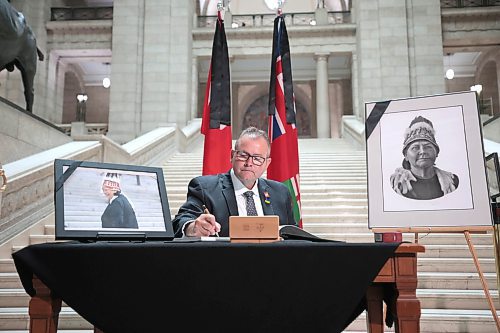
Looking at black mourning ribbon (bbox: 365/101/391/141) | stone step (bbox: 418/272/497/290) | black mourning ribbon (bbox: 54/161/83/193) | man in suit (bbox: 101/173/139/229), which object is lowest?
stone step (bbox: 418/272/497/290)

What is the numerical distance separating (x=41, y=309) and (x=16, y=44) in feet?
26.6

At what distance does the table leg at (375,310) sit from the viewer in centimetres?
241

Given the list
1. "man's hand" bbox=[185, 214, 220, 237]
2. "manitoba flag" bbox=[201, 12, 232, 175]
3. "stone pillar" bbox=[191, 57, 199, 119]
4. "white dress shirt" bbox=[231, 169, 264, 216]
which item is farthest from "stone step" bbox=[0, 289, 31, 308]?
"stone pillar" bbox=[191, 57, 199, 119]

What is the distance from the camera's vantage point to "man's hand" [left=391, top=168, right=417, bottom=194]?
11.4 feet

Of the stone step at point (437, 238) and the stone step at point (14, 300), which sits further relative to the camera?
the stone step at point (437, 238)

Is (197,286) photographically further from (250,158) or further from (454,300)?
(454,300)

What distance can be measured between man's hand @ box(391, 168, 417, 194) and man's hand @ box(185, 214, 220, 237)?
153 centimetres

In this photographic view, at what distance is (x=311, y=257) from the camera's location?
76.5 inches

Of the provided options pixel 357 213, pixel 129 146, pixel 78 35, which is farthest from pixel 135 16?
pixel 357 213

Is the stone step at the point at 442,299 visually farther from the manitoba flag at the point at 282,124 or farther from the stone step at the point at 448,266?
the manitoba flag at the point at 282,124

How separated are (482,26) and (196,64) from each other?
33.9ft

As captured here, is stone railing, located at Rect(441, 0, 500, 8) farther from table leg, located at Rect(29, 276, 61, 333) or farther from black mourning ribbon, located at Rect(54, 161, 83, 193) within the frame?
table leg, located at Rect(29, 276, 61, 333)

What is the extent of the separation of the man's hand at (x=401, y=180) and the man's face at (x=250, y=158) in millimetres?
960

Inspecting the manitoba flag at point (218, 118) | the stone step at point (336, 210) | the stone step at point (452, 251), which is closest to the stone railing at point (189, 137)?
the stone step at point (336, 210)
